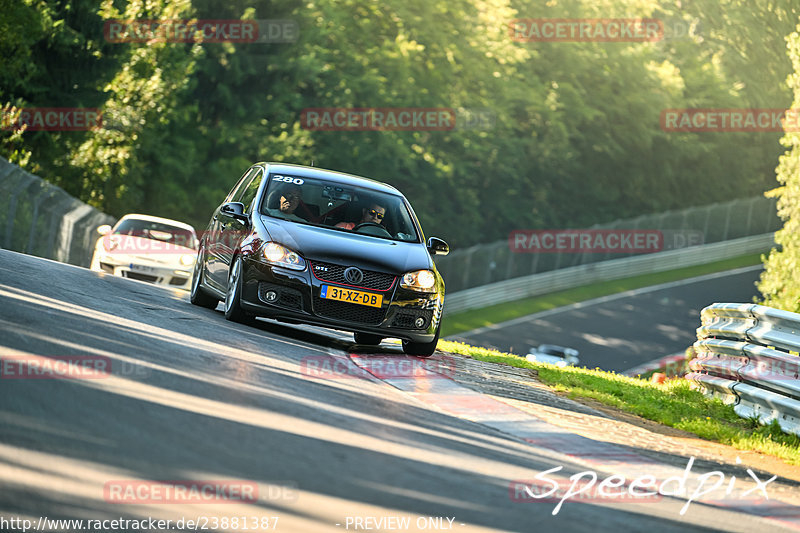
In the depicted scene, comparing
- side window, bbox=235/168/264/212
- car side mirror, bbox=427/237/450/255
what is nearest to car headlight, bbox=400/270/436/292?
car side mirror, bbox=427/237/450/255

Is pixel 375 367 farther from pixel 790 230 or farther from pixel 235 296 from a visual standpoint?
pixel 790 230

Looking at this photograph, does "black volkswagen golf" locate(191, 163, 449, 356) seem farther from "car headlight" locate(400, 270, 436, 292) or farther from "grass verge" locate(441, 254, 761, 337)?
"grass verge" locate(441, 254, 761, 337)

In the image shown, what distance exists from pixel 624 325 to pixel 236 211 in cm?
3768

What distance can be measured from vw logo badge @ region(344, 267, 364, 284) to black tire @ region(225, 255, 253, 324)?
1158 millimetres

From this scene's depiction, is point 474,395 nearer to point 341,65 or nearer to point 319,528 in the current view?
point 319,528

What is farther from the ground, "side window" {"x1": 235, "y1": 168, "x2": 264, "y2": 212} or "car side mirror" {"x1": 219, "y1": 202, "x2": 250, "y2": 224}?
"side window" {"x1": 235, "y1": 168, "x2": 264, "y2": 212}

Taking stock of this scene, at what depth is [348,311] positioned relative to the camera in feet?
38.5

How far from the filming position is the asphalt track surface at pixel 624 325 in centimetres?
4316

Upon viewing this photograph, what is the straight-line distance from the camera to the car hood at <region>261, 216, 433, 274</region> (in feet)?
38.8

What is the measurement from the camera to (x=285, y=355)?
10391 mm

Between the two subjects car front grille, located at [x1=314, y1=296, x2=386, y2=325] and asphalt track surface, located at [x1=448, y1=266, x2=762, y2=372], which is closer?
car front grille, located at [x1=314, y1=296, x2=386, y2=325]

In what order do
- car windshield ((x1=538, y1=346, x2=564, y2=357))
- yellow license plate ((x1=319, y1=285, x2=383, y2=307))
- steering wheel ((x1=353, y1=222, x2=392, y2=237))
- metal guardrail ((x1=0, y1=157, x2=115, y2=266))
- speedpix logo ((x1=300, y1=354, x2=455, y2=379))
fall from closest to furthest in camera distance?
1. speedpix logo ((x1=300, y1=354, x2=455, y2=379))
2. yellow license plate ((x1=319, y1=285, x2=383, y2=307))
3. steering wheel ((x1=353, y1=222, x2=392, y2=237))
4. metal guardrail ((x1=0, y1=157, x2=115, y2=266))
5. car windshield ((x1=538, y1=346, x2=564, y2=357))

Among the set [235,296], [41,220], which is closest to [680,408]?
[235,296]

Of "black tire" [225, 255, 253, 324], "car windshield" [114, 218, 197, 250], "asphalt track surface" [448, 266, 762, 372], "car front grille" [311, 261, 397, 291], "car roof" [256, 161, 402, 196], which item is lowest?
"asphalt track surface" [448, 266, 762, 372]
